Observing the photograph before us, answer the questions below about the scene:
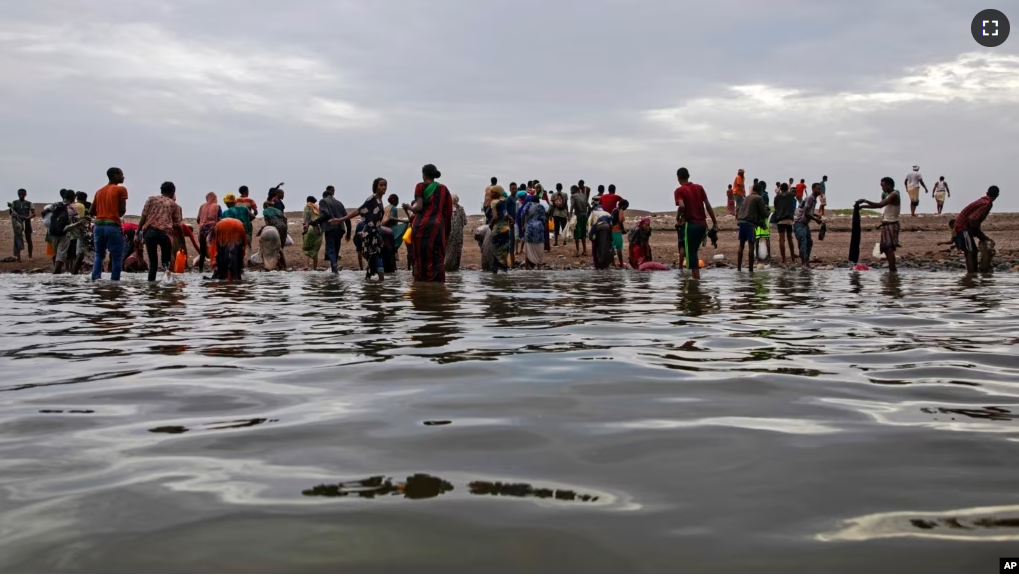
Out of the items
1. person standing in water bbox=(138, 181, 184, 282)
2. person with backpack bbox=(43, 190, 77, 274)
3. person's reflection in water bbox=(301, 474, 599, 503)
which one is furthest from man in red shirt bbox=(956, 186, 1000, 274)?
person with backpack bbox=(43, 190, 77, 274)

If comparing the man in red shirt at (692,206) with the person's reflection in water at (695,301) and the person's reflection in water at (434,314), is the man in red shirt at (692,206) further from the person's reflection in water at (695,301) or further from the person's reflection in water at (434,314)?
the person's reflection in water at (434,314)

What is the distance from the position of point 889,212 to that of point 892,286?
352cm

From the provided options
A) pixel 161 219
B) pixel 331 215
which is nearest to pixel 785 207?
pixel 331 215

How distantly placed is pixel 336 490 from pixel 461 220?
15527 millimetres

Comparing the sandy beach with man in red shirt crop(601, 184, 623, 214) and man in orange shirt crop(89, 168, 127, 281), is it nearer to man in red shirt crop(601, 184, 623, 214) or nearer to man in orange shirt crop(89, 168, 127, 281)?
man in red shirt crop(601, 184, 623, 214)

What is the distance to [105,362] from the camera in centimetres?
551

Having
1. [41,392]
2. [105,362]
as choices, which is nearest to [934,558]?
[41,392]

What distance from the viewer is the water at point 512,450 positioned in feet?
7.06

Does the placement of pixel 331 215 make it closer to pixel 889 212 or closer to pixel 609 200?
pixel 609 200

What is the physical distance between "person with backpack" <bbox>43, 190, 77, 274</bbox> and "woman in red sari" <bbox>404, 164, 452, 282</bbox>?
1034 centimetres

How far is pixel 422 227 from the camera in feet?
44.9

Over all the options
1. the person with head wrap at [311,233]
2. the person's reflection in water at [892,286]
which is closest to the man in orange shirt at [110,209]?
the person with head wrap at [311,233]

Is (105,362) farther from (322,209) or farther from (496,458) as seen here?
(322,209)

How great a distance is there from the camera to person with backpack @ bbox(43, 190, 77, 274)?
802 inches
